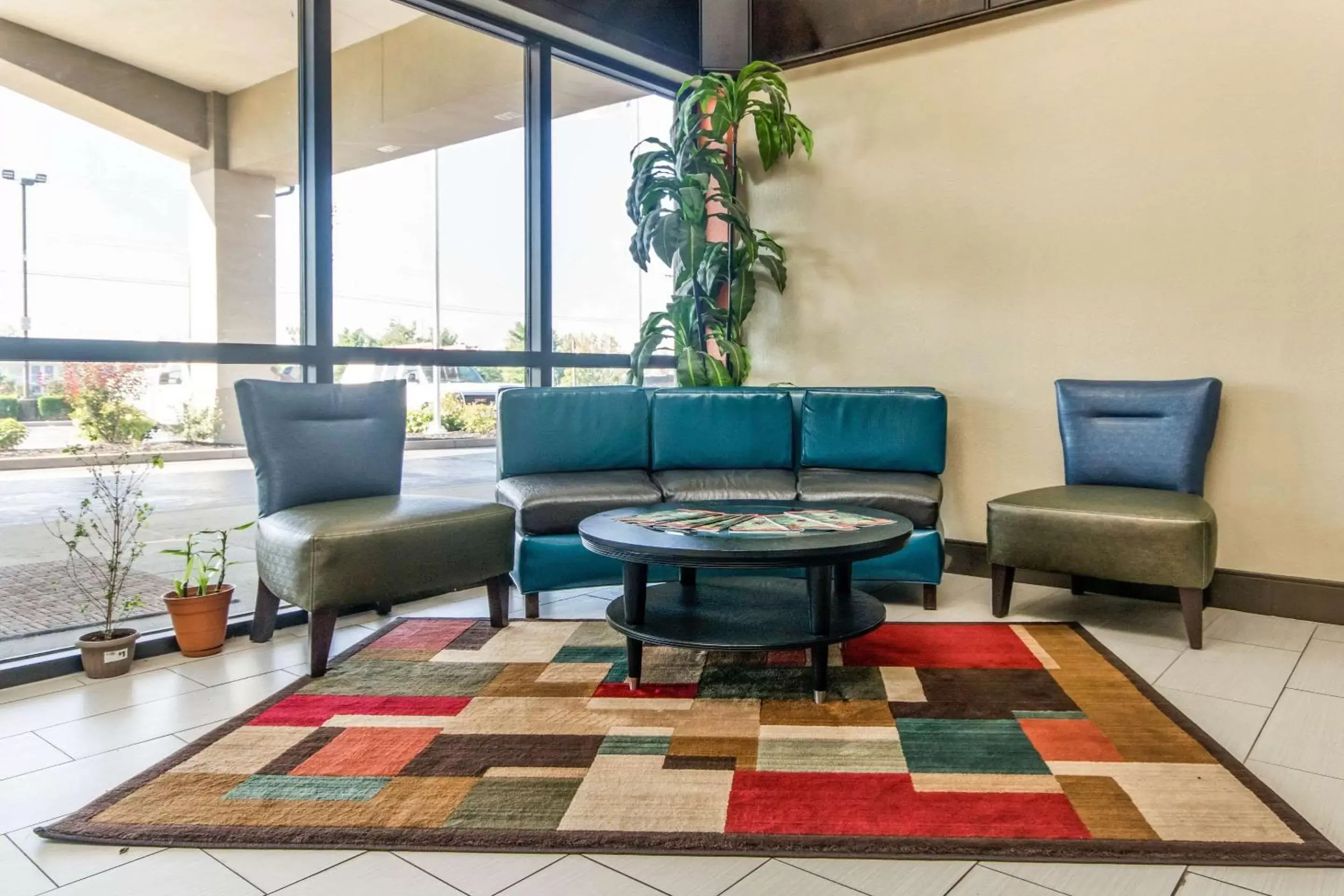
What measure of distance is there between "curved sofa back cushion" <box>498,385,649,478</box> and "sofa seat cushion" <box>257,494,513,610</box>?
74cm

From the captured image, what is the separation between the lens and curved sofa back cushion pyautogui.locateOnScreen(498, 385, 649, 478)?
407 centimetres

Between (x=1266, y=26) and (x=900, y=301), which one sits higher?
(x=1266, y=26)

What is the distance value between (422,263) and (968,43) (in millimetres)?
2991

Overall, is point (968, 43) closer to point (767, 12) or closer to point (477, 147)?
point (767, 12)

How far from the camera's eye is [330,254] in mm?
3699

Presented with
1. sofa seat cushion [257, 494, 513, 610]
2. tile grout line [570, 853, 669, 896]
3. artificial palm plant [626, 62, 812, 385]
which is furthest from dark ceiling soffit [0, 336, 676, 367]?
tile grout line [570, 853, 669, 896]

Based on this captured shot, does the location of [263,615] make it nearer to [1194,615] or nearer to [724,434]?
[724,434]

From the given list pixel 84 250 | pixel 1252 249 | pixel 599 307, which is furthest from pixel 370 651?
pixel 1252 249

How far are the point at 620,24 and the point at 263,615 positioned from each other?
3553mm

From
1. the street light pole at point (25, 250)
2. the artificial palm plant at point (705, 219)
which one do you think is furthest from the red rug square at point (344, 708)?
the artificial palm plant at point (705, 219)

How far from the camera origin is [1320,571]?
11.8 ft

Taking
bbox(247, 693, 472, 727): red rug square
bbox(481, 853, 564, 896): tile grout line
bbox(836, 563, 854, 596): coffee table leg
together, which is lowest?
bbox(481, 853, 564, 896): tile grout line

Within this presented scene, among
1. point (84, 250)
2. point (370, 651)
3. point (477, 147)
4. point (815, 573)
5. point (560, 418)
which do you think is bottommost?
point (370, 651)

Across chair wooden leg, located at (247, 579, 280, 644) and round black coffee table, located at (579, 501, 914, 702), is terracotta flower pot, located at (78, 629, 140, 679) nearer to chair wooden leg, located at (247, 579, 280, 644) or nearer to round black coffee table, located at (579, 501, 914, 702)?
chair wooden leg, located at (247, 579, 280, 644)
